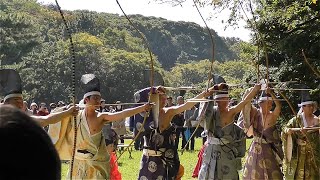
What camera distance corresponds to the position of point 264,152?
6449 mm

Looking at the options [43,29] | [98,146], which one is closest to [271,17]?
[98,146]

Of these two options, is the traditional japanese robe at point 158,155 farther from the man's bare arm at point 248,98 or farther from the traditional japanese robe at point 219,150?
the man's bare arm at point 248,98

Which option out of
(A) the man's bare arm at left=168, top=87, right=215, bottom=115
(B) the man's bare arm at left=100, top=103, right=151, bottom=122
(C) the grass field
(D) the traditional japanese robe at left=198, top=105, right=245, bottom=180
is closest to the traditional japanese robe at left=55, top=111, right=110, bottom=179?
(B) the man's bare arm at left=100, top=103, right=151, bottom=122

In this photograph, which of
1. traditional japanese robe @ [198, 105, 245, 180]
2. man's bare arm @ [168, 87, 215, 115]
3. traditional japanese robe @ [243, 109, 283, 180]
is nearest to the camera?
man's bare arm @ [168, 87, 215, 115]

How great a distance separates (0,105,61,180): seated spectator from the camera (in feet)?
2.42

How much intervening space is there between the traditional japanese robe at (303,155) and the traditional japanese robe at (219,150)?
35.2 inches

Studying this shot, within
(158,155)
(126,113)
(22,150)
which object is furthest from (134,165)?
(22,150)

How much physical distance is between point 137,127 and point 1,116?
4.93m

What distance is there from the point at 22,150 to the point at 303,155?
240 inches

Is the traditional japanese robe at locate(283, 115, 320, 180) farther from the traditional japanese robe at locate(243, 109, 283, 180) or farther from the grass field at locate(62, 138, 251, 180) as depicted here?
the grass field at locate(62, 138, 251, 180)

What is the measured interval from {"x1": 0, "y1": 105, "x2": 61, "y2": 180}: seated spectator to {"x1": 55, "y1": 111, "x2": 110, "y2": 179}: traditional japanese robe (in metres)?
4.27

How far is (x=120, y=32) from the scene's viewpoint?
149 feet

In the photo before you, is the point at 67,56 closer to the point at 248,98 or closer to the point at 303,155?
the point at 303,155

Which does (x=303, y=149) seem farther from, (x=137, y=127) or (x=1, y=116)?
(x=1, y=116)
